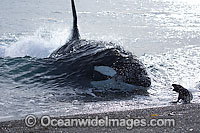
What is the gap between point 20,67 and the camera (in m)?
11.0

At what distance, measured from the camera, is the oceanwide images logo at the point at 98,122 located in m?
5.26

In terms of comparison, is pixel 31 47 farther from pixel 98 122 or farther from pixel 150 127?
pixel 150 127

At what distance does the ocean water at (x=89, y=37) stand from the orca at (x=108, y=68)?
311 millimetres

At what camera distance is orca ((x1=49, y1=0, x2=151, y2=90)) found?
887 cm

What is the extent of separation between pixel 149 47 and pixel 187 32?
583 centimetres

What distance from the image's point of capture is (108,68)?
9008 mm

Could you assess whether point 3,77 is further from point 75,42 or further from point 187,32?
point 187,32

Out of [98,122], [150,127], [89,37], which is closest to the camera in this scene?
[150,127]

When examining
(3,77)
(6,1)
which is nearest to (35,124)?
(3,77)

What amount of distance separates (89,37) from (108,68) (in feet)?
31.2

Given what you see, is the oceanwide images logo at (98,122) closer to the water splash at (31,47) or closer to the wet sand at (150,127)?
the wet sand at (150,127)

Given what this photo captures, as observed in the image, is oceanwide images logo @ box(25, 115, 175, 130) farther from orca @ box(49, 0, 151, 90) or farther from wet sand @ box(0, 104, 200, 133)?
orca @ box(49, 0, 151, 90)

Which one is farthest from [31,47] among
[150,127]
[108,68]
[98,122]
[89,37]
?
[150,127]

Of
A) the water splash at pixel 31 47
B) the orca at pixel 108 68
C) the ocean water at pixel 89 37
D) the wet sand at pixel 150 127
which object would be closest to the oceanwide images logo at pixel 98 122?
the wet sand at pixel 150 127
